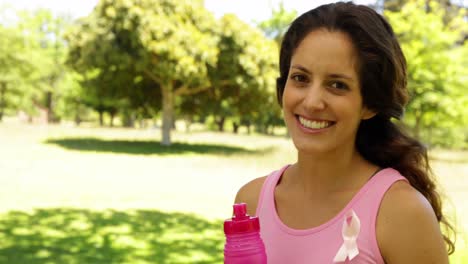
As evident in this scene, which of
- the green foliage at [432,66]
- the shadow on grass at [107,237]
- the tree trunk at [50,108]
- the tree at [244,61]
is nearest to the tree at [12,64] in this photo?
the tree trunk at [50,108]

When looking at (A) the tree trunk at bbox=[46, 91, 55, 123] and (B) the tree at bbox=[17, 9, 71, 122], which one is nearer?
(B) the tree at bbox=[17, 9, 71, 122]

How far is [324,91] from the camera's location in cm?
172

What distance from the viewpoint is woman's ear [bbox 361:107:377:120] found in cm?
183

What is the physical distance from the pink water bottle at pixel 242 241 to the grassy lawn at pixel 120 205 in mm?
1416

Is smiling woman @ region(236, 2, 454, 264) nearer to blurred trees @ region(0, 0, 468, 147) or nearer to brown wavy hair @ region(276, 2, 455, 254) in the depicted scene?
brown wavy hair @ region(276, 2, 455, 254)

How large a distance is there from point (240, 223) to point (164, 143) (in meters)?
24.9

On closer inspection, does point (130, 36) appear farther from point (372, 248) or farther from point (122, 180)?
point (372, 248)

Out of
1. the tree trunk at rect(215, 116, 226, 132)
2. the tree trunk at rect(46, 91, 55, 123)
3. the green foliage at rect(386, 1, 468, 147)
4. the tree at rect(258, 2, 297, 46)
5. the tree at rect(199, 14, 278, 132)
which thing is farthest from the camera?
the tree trunk at rect(46, 91, 55, 123)

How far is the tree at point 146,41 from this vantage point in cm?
2266

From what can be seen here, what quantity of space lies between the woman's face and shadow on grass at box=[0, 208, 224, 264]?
475 centimetres

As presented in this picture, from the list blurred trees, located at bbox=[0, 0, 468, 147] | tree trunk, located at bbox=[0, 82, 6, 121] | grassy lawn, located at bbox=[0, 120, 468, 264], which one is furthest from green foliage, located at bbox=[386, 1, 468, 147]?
tree trunk, located at bbox=[0, 82, 6, 121]

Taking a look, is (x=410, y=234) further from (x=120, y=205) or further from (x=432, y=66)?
(x=432, y=66)

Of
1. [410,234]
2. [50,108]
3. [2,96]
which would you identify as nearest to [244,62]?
[410,234]

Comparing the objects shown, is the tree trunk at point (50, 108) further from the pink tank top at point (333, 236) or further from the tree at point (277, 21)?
the pink tank top at point (333, 236)
